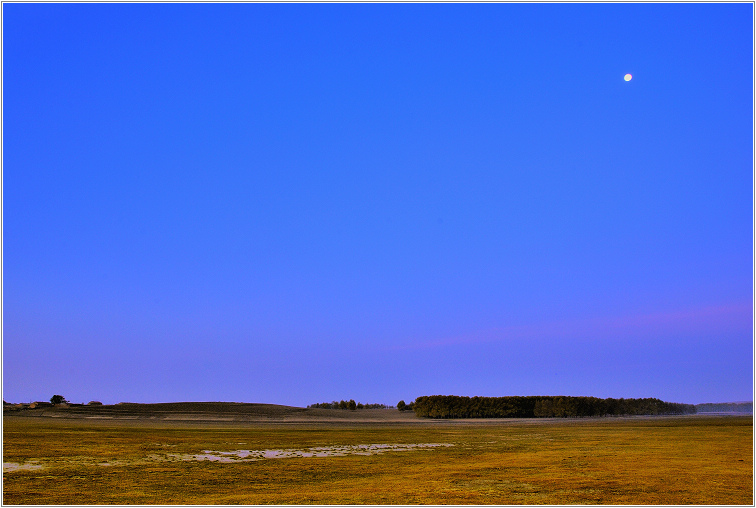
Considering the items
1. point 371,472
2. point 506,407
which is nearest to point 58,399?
point 506,407

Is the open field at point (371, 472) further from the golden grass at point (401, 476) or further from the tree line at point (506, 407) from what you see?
the tree line at point (506, 407)

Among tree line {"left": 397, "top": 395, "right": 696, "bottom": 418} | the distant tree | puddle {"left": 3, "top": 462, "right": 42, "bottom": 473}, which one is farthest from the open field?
the distant tree

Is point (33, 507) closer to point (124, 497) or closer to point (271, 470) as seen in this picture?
point (124, 497)

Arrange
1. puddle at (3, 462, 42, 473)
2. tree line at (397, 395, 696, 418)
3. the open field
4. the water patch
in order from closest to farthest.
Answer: the open field
puddle at (3, 462, 42, 473)
the water patch
tree line at (397, 395, 696, 418)

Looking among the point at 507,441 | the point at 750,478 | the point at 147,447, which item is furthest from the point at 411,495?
the point at 507,441

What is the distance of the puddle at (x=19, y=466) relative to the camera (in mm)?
20766

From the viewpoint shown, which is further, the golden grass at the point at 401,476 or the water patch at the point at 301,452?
the water patch at the point at 301,452

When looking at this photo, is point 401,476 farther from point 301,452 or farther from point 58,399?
point 58,399

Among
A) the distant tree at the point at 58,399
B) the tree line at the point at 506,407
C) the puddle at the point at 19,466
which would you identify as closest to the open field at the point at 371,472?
the puddle at the point at 19,466

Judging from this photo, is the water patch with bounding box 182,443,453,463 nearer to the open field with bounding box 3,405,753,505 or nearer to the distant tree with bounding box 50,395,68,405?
the open field with bounding box 3,405,753,505

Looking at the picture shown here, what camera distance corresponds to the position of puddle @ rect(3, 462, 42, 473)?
68.1ft

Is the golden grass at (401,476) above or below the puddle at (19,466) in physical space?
below

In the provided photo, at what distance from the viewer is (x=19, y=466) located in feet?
70.5

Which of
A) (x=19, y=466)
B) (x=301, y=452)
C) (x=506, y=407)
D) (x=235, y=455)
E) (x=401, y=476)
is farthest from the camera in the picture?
(x=506, y=407)
